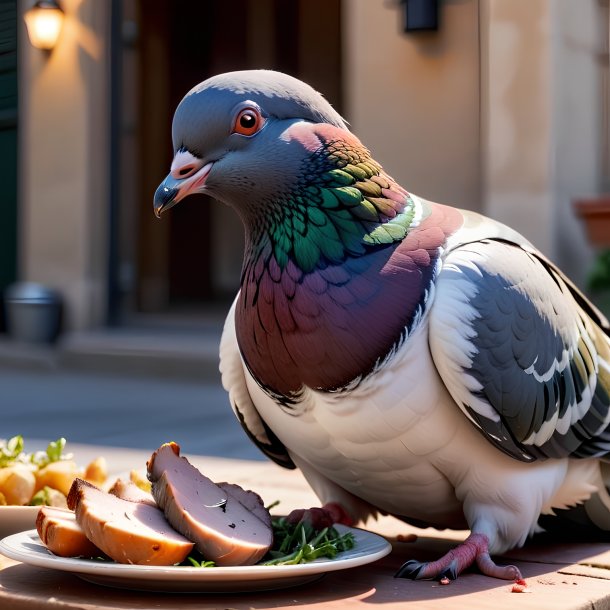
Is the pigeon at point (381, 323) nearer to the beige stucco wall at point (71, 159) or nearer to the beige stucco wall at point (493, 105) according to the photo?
the beige stucco wall at point (493, 105)

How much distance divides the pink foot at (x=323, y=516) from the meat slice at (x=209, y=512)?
114 millimetres

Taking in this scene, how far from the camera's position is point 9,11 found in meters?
8.55

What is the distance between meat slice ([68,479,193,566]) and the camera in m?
1.37

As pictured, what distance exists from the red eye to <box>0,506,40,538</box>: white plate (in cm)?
69

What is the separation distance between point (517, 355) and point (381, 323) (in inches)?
8.5

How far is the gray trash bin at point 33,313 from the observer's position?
795cm

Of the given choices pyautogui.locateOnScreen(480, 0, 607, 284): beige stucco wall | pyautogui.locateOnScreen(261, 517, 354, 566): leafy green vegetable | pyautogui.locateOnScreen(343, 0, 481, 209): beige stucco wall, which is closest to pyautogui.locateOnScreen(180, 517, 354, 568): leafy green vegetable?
pyautogui.locateOnScreen(261, 517, 354, 566): leafy green vegetable

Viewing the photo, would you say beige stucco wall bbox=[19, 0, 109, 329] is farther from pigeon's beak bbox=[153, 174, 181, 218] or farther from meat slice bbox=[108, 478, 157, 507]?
pigeon's beak bbox=[153, 174, 181, 218]

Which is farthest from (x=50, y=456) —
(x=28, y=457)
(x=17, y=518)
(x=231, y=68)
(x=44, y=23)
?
(x=231, y=68)

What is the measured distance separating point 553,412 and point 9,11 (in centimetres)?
781

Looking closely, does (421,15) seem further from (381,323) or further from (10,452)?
(381,323)

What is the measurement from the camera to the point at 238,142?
1497 millimetres

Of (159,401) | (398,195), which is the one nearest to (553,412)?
(398,195)

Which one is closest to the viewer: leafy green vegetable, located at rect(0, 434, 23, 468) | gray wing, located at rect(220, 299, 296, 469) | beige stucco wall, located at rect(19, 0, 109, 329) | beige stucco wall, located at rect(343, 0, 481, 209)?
gray wing, located at rect(220, 299, 296, 469)
